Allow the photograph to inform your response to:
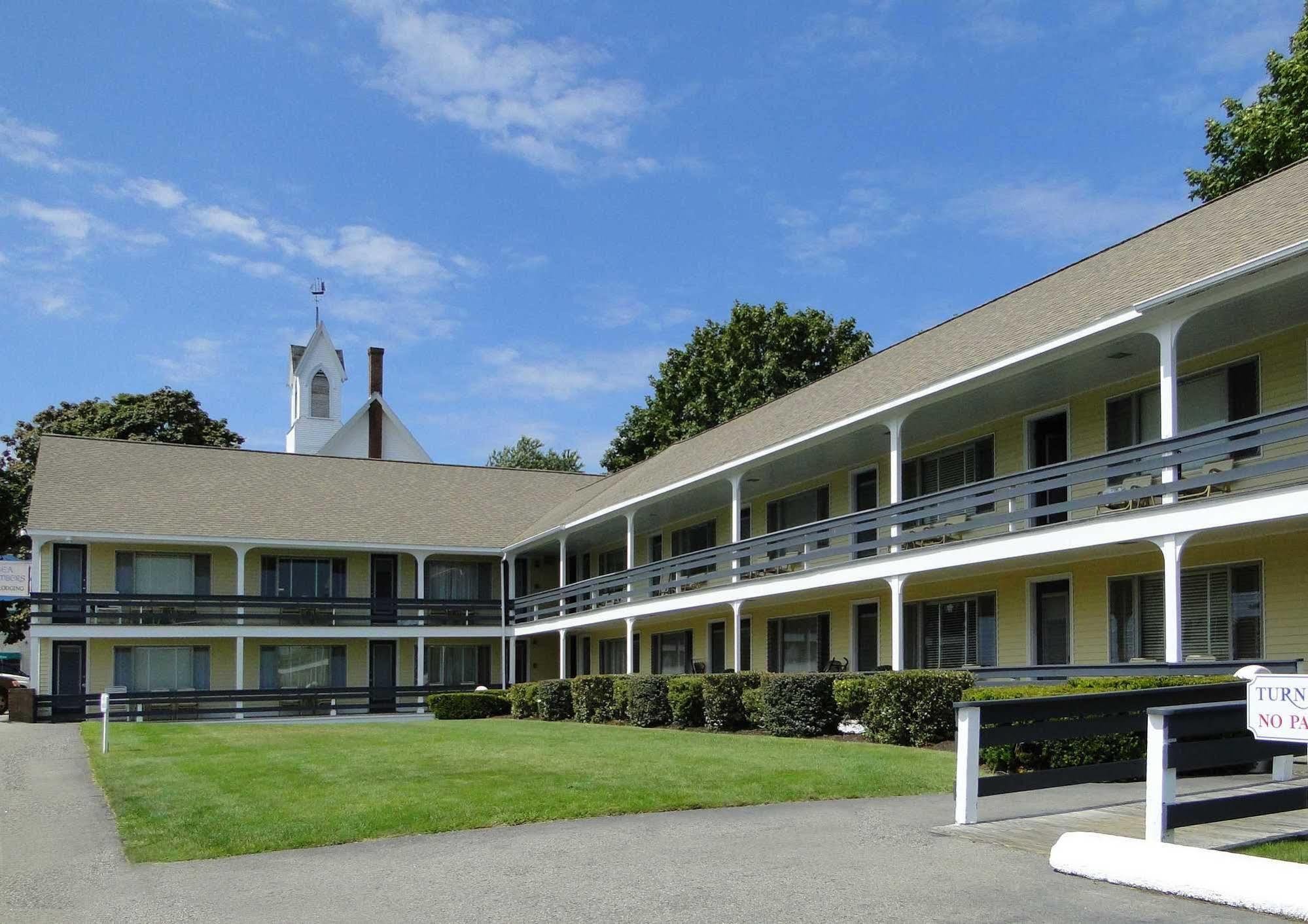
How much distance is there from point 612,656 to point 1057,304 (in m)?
24.0

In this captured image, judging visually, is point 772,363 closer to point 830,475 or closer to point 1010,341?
point 830,475

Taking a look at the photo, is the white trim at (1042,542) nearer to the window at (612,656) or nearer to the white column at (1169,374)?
the white column at (1169,374)

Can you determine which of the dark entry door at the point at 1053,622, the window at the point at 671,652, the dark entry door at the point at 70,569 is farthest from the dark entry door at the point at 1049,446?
the dark entry door at the point at 70,569

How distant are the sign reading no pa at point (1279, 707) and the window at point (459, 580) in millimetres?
37253

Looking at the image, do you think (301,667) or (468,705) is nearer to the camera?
(468,705)

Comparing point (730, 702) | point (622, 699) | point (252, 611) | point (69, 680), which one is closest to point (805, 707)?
point (730, 702)

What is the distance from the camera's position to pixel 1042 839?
10.1 meters

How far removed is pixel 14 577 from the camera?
43062mm

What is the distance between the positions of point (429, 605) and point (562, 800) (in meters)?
29.5

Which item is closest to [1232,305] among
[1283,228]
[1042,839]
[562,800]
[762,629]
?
[1283,228]

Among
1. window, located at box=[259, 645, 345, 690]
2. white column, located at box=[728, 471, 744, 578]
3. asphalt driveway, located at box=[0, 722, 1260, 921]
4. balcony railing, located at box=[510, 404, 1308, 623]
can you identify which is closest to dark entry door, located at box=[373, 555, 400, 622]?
window, located at box=[259, 645, 345, 690]

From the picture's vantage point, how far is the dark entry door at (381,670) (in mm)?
42062

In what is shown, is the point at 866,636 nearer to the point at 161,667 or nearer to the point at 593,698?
the point at 593,698

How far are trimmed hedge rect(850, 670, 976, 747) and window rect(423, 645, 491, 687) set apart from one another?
25870mm
